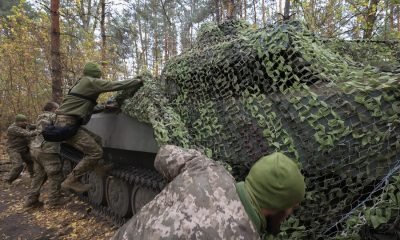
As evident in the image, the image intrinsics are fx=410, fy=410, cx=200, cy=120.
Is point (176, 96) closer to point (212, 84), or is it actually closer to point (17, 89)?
point (212, 84)

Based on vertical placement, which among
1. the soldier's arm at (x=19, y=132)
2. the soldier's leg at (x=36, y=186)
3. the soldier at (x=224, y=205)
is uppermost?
the soldier's arm at (x=19, y=132)

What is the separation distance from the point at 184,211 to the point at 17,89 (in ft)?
53.0

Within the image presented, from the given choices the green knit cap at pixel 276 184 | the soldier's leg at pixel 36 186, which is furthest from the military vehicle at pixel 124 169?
the green knit cap at pixel 276 184

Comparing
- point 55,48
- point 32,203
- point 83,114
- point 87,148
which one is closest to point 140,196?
point 87,148

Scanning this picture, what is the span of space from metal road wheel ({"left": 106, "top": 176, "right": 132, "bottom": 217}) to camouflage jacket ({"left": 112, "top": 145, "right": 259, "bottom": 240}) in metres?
3.95

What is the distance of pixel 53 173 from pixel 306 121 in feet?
17.2

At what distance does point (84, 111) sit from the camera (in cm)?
599

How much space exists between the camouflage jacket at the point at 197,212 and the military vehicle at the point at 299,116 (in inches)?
49.1

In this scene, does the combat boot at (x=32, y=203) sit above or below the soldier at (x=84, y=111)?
below

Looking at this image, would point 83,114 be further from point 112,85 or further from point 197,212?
point 197,212

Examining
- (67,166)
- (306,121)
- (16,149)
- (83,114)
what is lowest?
(67,166)

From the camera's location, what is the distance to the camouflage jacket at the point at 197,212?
1.73m

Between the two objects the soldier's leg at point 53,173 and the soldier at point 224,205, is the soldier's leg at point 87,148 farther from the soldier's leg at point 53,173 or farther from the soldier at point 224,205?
the soldier at point 224,205

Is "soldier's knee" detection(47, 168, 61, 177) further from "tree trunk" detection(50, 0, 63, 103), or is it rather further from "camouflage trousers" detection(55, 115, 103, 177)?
"tree trunk" detection(50, 0, 63, 103)
